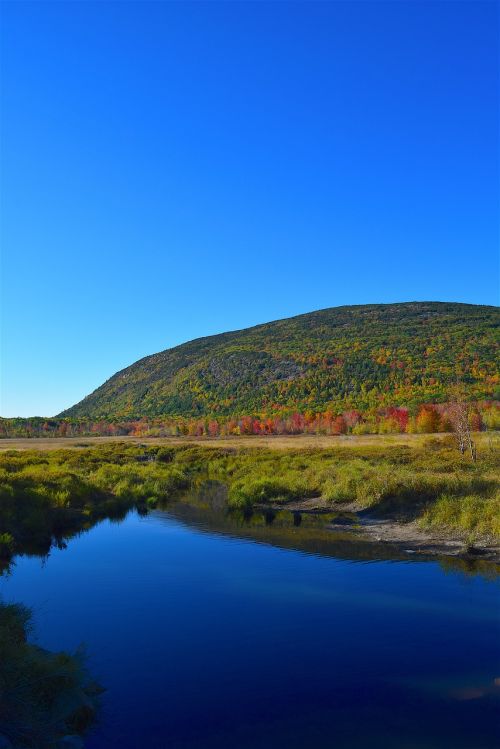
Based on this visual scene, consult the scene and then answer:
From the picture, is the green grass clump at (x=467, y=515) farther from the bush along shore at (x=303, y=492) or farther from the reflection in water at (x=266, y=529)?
the reflection in water at (x=266, y=529)

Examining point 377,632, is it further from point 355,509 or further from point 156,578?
point 355,509

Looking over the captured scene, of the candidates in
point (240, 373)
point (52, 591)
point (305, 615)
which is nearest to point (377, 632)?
point (305, 615)

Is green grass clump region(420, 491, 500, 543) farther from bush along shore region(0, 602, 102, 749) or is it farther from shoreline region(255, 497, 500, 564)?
bush along shore region(0, 602, 102, 749)

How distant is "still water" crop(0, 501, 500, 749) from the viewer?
887 centimetres

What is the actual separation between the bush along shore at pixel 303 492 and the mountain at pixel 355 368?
7146 cm

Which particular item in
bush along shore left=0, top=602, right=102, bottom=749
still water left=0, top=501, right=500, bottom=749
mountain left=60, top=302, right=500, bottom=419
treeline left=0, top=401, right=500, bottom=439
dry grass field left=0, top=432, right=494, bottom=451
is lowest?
still water left=0, top=501, right=500, bottom=749

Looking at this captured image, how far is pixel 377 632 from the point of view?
1244 cm

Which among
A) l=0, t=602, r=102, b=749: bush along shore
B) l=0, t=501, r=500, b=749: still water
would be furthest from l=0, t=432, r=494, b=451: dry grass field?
l=0, t=602, r=102, b=749: bush along shore

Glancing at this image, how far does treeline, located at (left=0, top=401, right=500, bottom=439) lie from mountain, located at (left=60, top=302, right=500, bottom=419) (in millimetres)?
13130

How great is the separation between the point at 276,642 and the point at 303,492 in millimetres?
20433

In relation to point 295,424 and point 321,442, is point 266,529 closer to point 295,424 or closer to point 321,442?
point 321,442

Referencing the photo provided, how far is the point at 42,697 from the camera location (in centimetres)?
891

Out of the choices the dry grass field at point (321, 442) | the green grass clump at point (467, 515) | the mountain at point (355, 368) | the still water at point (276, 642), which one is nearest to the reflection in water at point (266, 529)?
the still water at point (276, 642)

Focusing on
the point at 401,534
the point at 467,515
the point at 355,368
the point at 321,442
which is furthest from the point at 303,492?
the point at 355,368
